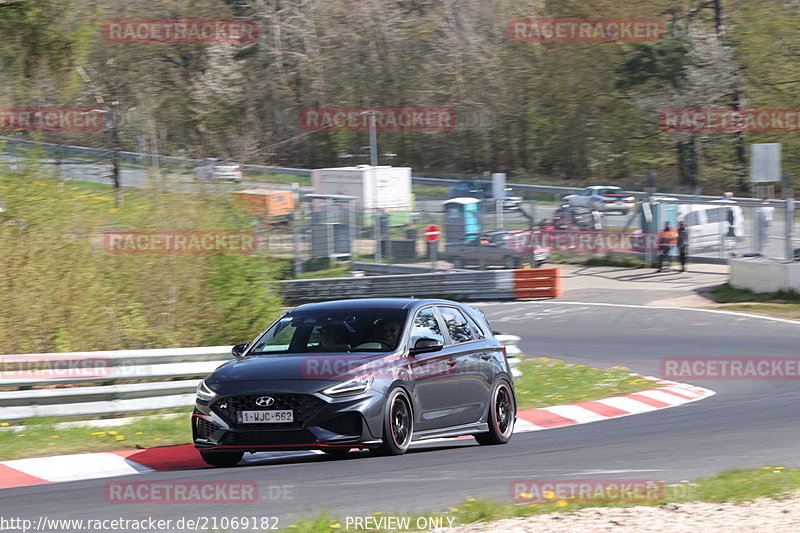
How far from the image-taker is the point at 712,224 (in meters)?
37.0

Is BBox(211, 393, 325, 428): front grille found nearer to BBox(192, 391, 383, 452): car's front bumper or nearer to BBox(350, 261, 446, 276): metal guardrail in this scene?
BBox(192, 391, 383, 452): car's front bumper

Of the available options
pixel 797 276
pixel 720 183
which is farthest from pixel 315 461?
pixel 720 183

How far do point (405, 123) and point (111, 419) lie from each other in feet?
200

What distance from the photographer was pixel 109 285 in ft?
48.9

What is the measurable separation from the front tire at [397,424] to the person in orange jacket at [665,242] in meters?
29.1

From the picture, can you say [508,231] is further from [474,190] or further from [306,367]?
[306,367]

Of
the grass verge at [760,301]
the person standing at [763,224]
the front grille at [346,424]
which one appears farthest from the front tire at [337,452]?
the person standing at [763,224]

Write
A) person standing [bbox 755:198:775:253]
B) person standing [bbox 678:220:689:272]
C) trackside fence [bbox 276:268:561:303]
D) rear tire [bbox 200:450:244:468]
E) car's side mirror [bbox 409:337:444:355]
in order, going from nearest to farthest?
rear tire [bbox 200:450:244:468] → car's side mirror [bbox 409:337:444:355] → trackside fence [bbox 276:268:561:303] → person standing [bbox 755:198:775:253] → person standing [bbox 678:220:689:272]

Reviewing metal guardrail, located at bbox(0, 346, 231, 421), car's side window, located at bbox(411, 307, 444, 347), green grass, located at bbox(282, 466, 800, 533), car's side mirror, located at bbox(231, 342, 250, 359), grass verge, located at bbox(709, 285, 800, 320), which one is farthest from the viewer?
grass verge, located at bbox(709, 285, 800, 320)

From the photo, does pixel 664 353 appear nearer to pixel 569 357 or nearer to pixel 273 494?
pixel 569 357

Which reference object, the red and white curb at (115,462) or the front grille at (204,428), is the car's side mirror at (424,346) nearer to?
the red and white curb at (115,462)

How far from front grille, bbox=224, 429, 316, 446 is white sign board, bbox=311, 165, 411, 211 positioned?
40.8 meters

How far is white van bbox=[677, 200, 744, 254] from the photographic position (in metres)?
35.8

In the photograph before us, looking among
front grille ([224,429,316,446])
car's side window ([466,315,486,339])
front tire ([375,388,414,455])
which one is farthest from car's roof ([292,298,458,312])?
front grille ([224,429,316,446])
